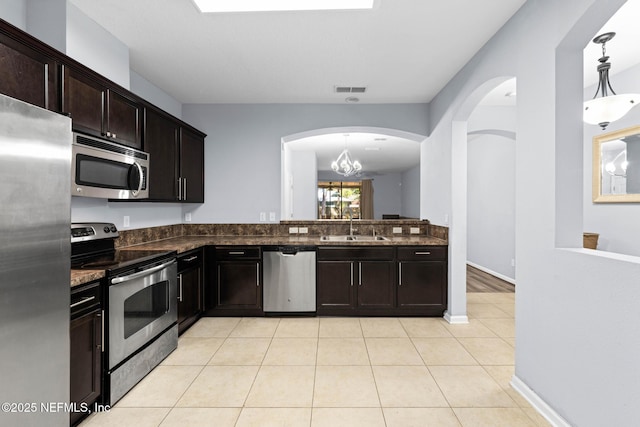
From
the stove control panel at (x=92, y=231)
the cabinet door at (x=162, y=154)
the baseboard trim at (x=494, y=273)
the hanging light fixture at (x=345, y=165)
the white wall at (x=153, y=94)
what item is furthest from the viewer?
the hanging light fixture at (x=345, y=165)

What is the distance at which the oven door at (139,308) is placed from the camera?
2.05 metres

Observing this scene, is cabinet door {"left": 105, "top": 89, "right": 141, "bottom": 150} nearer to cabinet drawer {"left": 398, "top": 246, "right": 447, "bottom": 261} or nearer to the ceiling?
the ceiling

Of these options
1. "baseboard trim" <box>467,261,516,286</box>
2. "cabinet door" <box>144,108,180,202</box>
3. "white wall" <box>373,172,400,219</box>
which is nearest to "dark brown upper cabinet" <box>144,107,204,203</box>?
"cabinet door" <box>144,108,180,202</box>

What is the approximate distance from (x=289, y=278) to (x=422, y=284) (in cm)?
150

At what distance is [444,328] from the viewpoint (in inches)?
132

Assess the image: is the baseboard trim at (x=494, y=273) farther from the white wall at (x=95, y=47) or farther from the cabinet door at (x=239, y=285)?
the white wall at (x=95, y=47)

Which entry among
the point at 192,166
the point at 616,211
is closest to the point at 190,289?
the point at 192,166

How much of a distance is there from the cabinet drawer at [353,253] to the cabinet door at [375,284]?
0.23 ft

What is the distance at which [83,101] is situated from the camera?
213 cm

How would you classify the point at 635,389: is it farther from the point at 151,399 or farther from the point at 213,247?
the point at 213,247

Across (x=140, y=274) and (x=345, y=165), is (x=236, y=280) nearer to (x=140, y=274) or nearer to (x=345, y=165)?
(x=140, y=274)

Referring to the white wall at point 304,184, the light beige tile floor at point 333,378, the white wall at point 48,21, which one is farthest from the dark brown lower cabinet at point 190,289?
the white wall at point 304,184

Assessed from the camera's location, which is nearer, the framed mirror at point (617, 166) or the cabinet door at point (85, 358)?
the cabinet door at point (85, 358)

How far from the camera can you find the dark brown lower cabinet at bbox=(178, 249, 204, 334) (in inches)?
121
